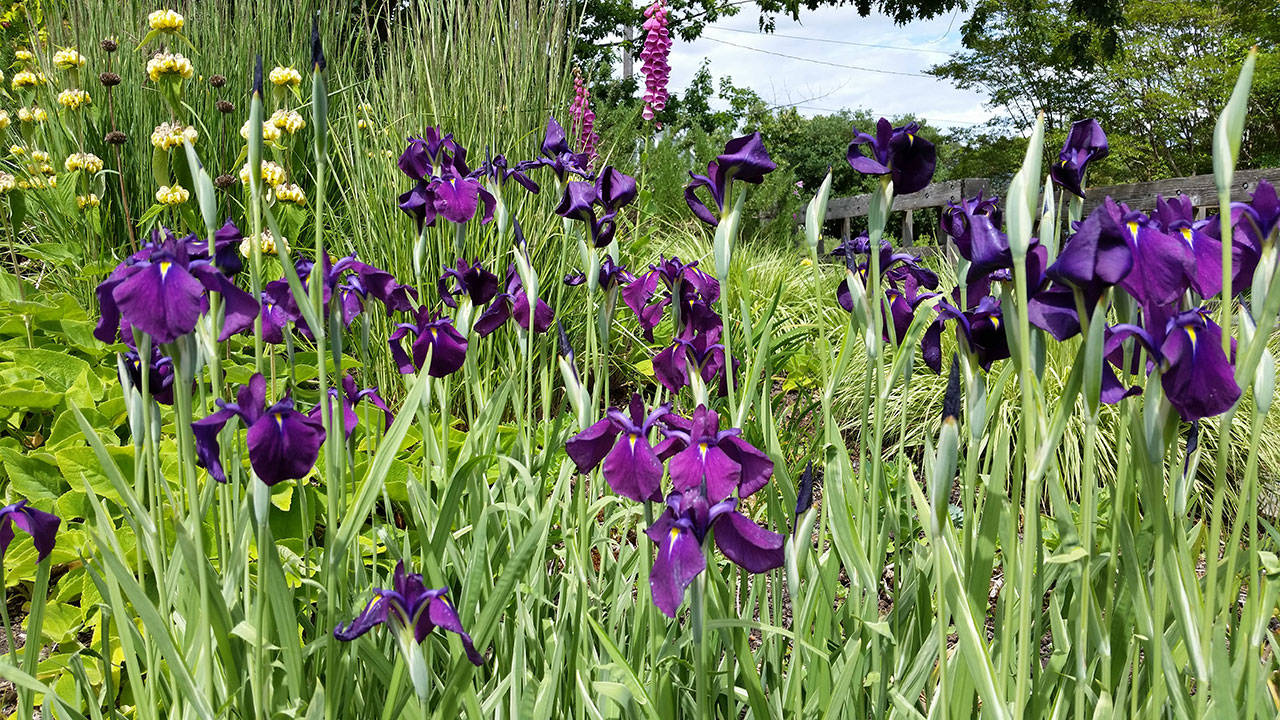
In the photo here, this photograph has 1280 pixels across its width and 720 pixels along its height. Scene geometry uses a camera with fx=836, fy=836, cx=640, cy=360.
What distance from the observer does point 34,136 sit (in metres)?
3.60

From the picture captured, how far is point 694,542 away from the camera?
815mm

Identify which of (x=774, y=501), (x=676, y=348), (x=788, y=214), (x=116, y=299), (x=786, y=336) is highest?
(x=116, y=299)

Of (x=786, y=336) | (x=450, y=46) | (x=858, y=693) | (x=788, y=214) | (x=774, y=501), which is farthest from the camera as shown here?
(x=788, y=214)

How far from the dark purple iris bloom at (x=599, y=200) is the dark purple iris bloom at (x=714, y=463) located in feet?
2.03

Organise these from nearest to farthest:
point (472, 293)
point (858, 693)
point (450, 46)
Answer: point (858, 693), point (472, 293), point (450, 46)

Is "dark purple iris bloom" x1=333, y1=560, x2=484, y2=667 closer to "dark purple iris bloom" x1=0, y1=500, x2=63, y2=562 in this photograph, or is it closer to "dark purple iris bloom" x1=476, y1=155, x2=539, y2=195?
"dark purple iris bloom" x1=0, y1=500, x2=63, y2=562

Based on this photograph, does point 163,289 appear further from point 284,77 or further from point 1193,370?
point 284,77

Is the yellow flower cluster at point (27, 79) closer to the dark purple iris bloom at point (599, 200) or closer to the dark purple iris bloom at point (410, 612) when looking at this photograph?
the dark purple iris bloom at point (599, 200)

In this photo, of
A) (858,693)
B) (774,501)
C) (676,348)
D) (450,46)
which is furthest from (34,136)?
(858,693)

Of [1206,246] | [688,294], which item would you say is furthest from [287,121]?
[1206,246]

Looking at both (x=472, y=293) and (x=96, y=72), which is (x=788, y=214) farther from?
(x=472, y=293)

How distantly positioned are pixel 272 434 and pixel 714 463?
0.46 metres

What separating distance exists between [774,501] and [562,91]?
2.95m

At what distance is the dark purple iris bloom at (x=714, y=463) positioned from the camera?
88 centimetres
